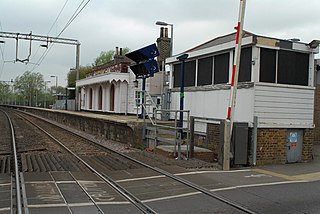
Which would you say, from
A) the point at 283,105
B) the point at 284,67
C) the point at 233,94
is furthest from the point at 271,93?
the point at 233,94

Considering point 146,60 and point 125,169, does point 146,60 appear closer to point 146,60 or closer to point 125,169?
point 146,60

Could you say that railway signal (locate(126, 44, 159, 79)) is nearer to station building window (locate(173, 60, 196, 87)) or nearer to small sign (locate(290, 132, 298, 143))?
station building window (locate(173, 60, 196, 87))

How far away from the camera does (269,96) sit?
11984mm

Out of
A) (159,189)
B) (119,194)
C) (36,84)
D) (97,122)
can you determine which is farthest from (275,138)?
(36,84)

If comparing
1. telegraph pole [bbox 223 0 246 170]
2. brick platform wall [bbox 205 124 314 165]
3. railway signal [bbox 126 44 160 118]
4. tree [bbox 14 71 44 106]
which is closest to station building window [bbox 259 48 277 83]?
brick platform wall [bbox 205 124 314 165]

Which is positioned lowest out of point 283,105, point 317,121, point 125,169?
point 125,169

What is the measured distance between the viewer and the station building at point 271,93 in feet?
38.7

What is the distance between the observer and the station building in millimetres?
11781

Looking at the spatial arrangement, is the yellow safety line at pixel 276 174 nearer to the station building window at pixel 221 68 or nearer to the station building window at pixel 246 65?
the station building window at pixel 246 65

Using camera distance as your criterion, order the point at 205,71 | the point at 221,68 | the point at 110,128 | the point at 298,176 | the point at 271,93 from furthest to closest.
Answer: the point at 110,128 → the point at 205,71 → the point at 221,68 → the point at 271,93 → the point at 298,176

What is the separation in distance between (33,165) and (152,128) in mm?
5295

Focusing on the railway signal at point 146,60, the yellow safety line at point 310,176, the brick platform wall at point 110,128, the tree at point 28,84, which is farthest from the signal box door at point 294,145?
the tree at point 28,84

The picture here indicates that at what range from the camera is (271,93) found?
1203cm

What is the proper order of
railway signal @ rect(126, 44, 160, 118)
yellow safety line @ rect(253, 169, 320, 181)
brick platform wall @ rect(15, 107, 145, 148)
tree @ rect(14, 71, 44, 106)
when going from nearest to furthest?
1. yellow safety line @ rect(253, 169, 320, 181)
2. brick platform wall @ rect(15, 107, 145, 148)
3. railway signal @ rect(126, 44, 160, 118)
4. tree @ rect(14, 71, 44, 106)
